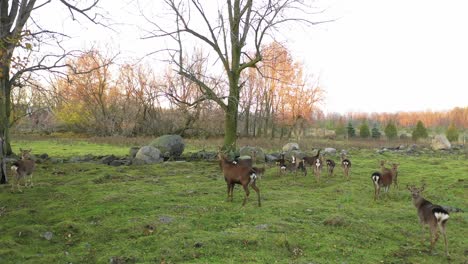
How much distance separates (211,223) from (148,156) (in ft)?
36.4

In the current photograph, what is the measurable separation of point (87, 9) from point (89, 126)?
3841 centimetres

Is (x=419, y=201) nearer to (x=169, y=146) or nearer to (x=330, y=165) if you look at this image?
(x=330, y=165)

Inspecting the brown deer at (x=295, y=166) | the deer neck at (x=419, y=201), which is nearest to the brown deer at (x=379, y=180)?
the deer neck at (x=419, y=201)

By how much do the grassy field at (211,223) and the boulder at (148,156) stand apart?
4.40 m

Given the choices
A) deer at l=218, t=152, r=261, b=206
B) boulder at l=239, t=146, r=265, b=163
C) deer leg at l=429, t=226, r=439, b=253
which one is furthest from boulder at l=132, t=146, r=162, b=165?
deer leg at l=429, t=226, r=439, b=253

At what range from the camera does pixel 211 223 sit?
8.28 meters

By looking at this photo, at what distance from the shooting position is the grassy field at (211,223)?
665 cm

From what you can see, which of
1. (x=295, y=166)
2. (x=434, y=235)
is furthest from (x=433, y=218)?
(x=295, y=166)

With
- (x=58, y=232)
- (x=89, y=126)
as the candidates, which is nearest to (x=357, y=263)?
(x=58, y=232)

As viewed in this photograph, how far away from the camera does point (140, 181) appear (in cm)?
1342

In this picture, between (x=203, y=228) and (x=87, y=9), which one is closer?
(x=203, y=228)

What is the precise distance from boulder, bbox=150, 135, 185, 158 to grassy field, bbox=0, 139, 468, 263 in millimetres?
6757

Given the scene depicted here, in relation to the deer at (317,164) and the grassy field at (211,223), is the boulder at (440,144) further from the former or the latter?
the deer at (317,164)

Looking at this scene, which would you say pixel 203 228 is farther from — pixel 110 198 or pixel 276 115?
pixel 276 115
